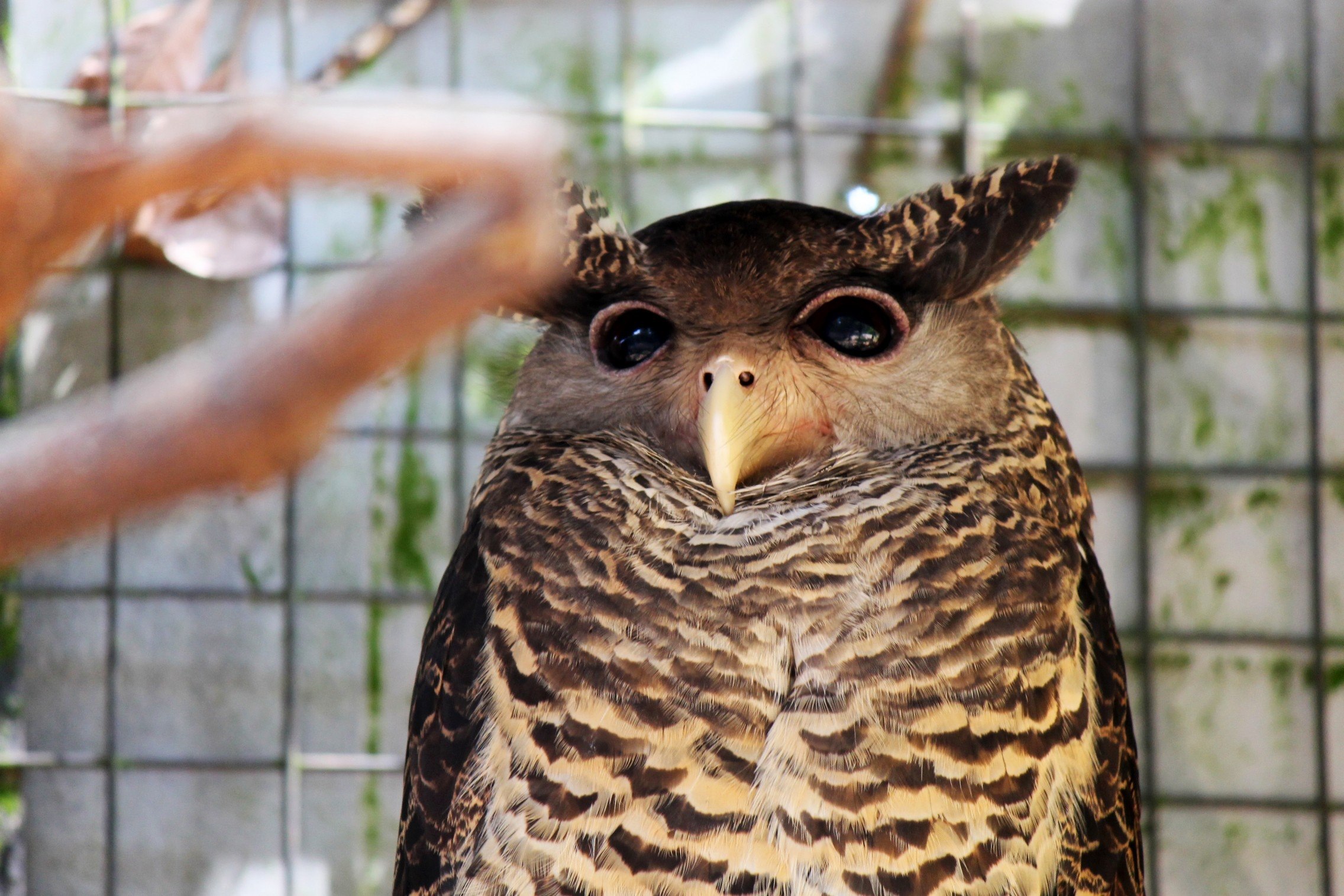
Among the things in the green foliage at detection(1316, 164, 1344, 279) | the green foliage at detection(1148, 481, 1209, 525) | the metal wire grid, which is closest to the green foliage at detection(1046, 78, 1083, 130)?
the metal wire grid

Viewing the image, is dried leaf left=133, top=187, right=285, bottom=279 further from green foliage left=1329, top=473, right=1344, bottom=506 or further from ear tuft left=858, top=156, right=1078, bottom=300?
green foliage left=1329, top=473, right=1344, bottom=506

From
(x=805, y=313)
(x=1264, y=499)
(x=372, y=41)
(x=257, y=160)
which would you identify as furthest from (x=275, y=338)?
(x=1264, y=499)

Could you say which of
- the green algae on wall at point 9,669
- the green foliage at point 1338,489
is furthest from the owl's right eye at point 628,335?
the green foliage at point 1338,489

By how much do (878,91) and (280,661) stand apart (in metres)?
1.81

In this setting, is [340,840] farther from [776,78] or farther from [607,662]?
[776,78]

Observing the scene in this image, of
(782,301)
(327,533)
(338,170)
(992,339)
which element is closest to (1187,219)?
(992,339)

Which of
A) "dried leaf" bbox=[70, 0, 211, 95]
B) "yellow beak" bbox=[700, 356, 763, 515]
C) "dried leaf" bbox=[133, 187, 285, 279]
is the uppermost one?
"dried leaf" bbox=[70, 0, 211, 95]

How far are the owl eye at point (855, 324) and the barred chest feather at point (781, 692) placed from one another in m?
0.14

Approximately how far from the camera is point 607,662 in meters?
1.18

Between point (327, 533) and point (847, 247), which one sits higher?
point (847, 247)

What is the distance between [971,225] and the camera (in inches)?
51.8

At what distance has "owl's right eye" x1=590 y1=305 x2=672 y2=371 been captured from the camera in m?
1.36

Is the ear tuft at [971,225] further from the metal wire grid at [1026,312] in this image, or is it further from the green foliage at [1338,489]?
the green foliage at [1338,489]

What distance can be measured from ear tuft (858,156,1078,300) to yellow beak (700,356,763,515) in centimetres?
21
